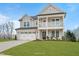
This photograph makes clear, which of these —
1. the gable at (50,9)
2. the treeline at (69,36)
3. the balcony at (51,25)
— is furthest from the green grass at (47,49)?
the gable at (50,9)

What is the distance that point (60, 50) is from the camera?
8.44 meters

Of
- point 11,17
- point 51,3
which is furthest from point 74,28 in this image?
point 11,17

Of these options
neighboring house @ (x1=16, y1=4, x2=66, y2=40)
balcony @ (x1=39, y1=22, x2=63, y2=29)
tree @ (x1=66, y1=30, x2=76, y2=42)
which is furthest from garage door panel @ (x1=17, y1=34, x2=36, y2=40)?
tree @ (x1=66, y1=30, x2=76, y2=42)

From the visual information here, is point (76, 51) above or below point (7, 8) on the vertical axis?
below

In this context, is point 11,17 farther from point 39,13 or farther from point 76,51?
point 76,51

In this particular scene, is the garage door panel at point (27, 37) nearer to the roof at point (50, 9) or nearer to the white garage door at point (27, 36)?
the white garage door at point (27, 36)

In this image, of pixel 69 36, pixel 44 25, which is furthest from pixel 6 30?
pixel 69 36

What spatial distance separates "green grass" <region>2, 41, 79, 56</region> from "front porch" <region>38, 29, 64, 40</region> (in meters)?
0.11

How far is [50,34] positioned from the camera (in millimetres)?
8602

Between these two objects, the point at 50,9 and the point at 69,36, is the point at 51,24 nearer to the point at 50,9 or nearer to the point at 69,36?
the point at 50,9

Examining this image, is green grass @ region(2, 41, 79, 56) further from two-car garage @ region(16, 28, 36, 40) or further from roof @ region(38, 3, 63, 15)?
roof @ region(38, 3, 63, 15)

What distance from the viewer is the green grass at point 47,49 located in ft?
27.5

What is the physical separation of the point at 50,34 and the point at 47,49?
0.33 m

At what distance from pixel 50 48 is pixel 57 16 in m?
0.65
